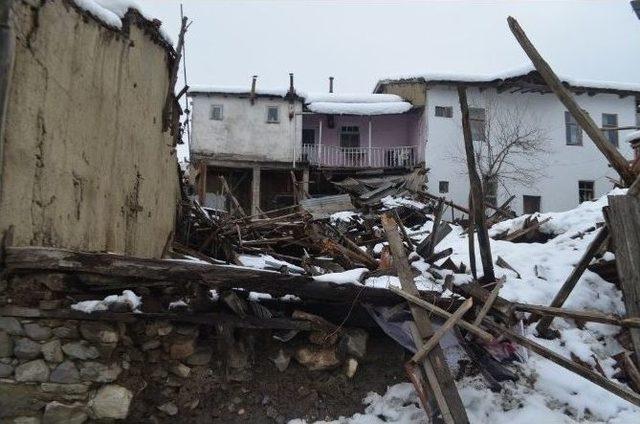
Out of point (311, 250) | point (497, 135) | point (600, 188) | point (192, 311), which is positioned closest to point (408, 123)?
point (497, 135)

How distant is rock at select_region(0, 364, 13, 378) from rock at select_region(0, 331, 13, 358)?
79mm

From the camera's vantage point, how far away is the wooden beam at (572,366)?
170 inches

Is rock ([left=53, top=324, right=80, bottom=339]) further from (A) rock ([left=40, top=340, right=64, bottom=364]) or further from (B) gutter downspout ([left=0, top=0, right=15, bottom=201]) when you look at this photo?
(B) gutter downspout ([left=0, top=0, right=15, bottom=201])

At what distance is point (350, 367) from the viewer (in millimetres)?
5008

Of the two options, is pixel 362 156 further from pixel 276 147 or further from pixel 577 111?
pixel 577 111

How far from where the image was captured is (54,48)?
14.0 ft

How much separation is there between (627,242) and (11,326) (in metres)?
6.24

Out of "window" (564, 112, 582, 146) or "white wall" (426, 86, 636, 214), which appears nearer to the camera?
"white wall" (426, 86, 636, 214)

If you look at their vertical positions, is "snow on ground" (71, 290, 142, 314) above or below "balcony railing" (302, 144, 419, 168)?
below

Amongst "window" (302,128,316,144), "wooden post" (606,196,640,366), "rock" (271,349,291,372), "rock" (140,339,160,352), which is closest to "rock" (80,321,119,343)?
"rock" (140,339,160,352)

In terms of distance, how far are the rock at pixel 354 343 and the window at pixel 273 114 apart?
61.2 ft

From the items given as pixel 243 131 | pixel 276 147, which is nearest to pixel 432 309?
pixel 276 147

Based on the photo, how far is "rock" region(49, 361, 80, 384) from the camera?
399 centimetres

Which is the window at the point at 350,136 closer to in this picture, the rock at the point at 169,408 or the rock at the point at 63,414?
the rock at the point at 169,408
